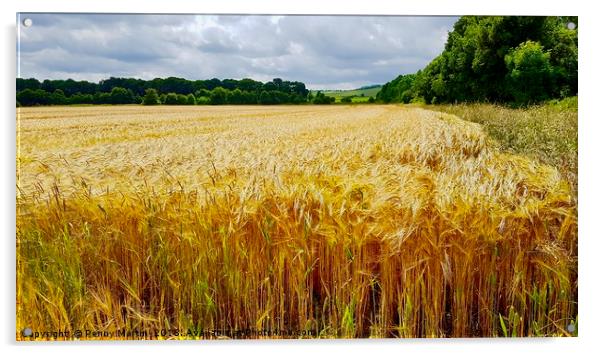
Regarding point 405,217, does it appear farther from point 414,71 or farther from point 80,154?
point 80,154

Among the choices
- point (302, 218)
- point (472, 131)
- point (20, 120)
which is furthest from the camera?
point (472, 131)

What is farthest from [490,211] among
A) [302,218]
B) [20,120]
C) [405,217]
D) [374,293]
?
[20,120]

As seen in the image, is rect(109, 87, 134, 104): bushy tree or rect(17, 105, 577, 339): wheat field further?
rect(109, 87, 134, 104): bushy tree

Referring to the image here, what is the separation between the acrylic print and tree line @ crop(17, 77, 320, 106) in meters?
0.01

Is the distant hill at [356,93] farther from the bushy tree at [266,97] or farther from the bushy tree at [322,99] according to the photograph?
the bushy tree at [266,97]

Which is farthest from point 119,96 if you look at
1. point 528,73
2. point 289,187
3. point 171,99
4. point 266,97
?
point 528,73

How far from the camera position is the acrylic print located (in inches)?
104

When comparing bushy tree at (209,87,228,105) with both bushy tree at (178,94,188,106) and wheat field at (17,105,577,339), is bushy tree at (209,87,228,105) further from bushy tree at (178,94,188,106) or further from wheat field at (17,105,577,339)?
wheat field at (17,105,577,339)

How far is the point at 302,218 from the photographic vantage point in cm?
257

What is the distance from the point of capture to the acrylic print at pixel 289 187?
263 centimetres

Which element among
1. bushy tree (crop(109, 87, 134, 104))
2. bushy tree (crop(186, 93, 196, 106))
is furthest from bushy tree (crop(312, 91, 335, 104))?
bushy tree (crop(109, 87, 134, 104))

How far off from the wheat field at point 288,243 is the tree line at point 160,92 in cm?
9

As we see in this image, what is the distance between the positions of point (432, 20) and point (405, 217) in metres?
1.06

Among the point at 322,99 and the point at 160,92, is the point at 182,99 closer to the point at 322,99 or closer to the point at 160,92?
the point at 160,92
